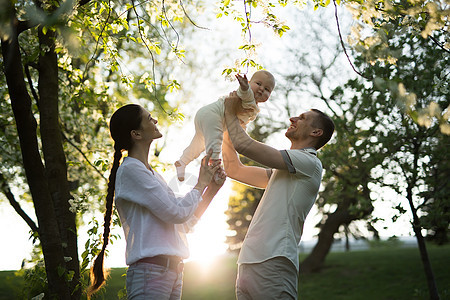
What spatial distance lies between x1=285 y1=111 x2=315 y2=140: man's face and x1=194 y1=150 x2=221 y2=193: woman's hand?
1.79 feet

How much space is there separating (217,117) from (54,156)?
1.82 m

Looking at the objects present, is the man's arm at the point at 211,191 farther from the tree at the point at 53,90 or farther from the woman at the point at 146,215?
the tree at the point at 53,90

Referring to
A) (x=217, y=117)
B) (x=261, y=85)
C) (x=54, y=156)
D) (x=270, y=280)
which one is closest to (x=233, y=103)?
(x=217, y=117)

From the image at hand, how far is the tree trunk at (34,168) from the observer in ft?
10.6

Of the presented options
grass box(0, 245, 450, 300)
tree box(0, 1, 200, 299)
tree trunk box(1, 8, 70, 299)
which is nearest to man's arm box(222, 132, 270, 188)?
tree box(0, 1, 200, 299)

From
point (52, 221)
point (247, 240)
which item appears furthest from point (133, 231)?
point (52, 221)

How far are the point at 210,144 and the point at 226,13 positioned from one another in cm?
178

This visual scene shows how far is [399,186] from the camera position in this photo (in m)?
8.63

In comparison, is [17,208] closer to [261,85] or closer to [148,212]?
[261,85]

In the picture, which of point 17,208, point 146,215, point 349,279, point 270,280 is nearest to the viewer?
point 146,215

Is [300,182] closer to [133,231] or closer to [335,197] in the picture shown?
[133,231]

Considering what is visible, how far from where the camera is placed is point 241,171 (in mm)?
3293

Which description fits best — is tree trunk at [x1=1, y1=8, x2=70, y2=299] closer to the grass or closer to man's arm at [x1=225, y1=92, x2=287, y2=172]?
man's arm at [x1=225, y1=92, x2=287, y2=172]

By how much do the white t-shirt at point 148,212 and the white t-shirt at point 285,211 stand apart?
0.42 metres
